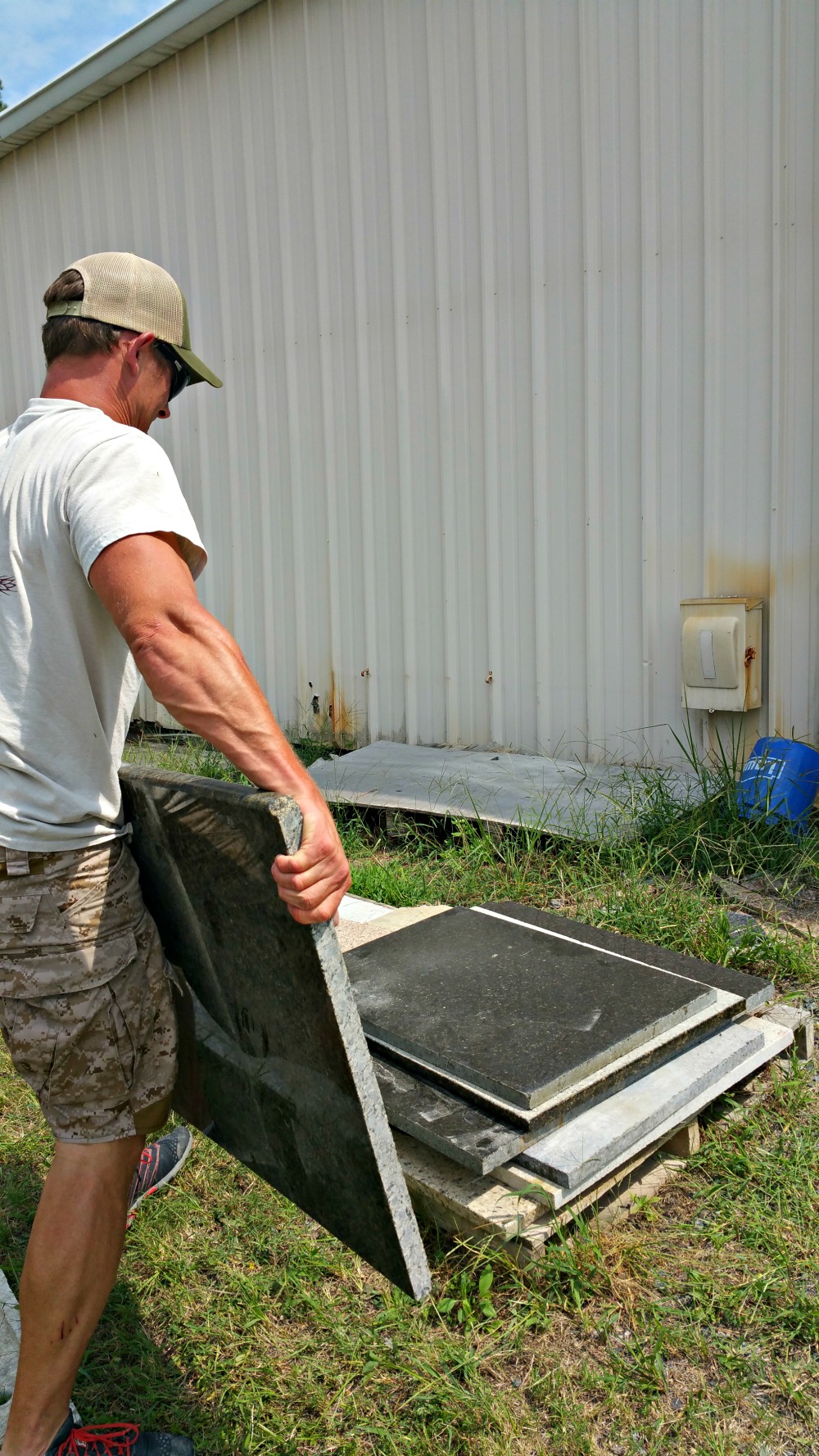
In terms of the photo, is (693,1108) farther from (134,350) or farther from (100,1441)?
(134,350)

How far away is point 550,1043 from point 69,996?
3.59 ft

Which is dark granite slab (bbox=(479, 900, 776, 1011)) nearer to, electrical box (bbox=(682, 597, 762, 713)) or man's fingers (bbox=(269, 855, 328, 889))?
man's fingers (bbox=(269, 855, 328, 889))

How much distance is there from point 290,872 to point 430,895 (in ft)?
8.34

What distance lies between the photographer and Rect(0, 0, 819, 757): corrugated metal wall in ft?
14.6

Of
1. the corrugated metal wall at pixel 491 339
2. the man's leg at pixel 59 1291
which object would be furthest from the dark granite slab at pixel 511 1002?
the corrugated metal wall at pixel 491 339

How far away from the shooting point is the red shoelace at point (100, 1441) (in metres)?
1.75

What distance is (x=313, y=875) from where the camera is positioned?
Answer: 1.52m

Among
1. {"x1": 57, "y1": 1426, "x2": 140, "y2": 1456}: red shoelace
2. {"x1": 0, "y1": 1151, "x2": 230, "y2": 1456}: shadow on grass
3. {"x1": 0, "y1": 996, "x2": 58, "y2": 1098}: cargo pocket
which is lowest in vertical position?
{"x1": 0, "y1": 1151, "x2": 230, "y2": 1456}: shadow on grass

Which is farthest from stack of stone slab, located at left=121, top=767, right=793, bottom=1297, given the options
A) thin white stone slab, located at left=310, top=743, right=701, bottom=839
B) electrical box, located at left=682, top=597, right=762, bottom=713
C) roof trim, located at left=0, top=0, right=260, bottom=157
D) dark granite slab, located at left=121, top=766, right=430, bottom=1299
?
roof trim, located at left=0, top=0, right=260, bottom=157

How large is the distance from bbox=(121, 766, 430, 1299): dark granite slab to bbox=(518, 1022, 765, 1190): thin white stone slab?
1.75 ft

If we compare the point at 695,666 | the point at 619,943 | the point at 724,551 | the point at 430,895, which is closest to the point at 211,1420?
the point at 619,943

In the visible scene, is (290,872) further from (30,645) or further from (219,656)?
(30,645)

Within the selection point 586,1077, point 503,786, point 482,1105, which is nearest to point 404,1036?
point 482,1105

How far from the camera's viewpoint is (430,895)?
13.1 feet
